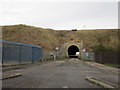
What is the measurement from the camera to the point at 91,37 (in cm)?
7888

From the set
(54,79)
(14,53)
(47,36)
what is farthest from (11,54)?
(47,36)

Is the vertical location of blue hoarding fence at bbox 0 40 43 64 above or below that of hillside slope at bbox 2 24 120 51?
below

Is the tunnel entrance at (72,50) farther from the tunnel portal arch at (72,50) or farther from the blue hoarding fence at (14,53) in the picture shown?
the blue hoarding fence at (14,53)

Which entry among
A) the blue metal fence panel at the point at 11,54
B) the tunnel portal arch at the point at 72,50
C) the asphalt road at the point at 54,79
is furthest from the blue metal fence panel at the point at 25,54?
the tunnel portal arch at the point at 72,50

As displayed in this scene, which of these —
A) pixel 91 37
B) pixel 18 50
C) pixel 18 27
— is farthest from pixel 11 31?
pixel 18 50

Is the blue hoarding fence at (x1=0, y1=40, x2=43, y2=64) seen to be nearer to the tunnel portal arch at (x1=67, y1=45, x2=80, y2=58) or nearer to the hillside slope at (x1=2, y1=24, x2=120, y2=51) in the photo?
the hillside slope at (x1=2, y1=24, x2=120, y2=51)

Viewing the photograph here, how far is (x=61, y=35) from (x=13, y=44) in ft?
186

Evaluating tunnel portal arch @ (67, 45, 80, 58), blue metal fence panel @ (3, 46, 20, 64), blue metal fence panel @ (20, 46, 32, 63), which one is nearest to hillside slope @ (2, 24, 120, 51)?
tunnel portal arch @ (67, 45, 80, 58)

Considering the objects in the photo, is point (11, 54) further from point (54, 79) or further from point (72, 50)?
point (72, 50)

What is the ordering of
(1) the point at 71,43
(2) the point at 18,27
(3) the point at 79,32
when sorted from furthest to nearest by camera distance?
(3) the point at 79,32 → (2) the point at 18,27 → (1) the point at 71,43

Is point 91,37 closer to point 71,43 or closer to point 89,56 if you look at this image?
point 71,43

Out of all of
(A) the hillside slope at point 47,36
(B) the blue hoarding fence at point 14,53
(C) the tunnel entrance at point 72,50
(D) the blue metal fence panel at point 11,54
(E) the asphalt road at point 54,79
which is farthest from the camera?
(C) the tunnel entrance at point 72,50

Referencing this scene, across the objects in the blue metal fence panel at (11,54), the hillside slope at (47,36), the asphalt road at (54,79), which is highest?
the hillside slope at (47,36)

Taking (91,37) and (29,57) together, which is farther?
(91,37)
